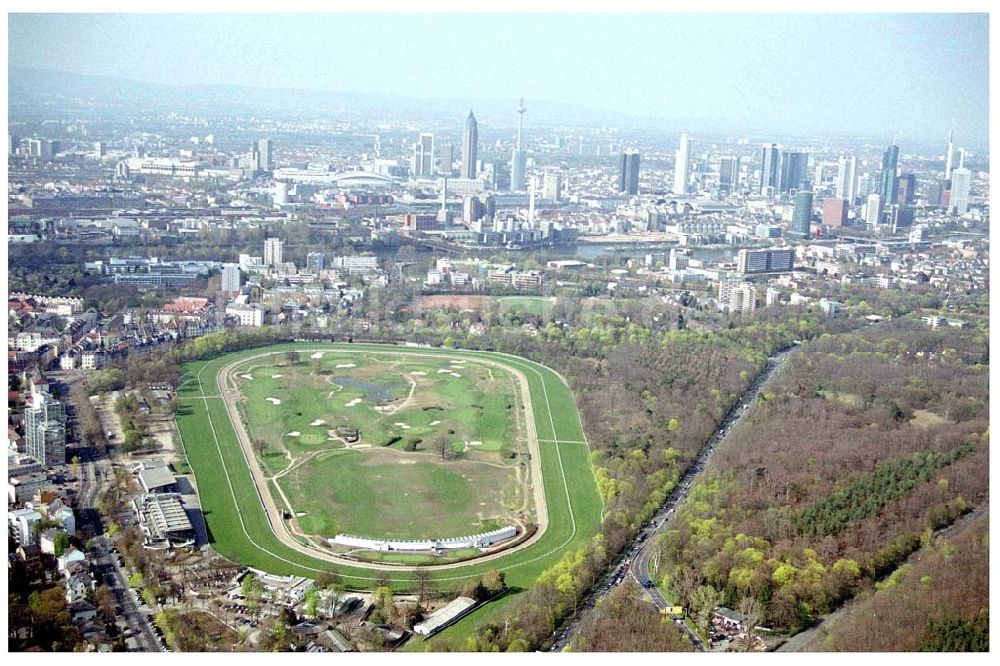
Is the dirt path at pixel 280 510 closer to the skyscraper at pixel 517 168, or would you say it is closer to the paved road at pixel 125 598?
the paved road at pixel 125 598

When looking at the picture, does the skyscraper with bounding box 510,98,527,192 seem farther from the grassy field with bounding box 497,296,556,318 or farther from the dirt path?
the dirt path

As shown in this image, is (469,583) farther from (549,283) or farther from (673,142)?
(673,142)

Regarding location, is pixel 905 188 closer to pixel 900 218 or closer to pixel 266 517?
pixel 900 218

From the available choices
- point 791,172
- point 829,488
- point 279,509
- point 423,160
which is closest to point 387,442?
point 279,509

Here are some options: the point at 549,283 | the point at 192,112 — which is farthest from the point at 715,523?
the point at 192,112

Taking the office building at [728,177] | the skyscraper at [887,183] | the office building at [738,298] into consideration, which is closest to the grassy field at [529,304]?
the office building at [738,298]

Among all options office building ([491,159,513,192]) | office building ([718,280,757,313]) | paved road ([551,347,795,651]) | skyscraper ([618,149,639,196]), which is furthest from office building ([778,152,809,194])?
paved road ([551,347,795,651])
